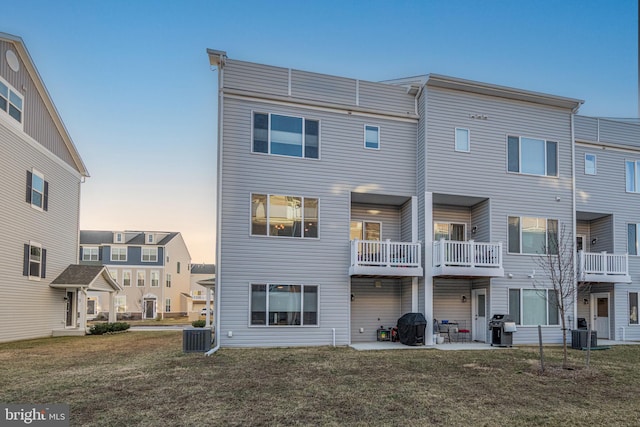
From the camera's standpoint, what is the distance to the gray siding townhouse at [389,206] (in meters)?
13.2

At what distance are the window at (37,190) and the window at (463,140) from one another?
633 inches

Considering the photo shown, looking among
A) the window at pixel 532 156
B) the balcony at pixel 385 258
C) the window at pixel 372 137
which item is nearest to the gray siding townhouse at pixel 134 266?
the window at pixel 372 137

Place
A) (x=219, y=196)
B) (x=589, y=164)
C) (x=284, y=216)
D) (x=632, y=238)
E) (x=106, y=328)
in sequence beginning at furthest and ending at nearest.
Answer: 1. (x=106, y=328)
2. (x=632, y=238)
3. (x=589, y=164)
4. (x=284, y=216)
5. (x=219, y=196)

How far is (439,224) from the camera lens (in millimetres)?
15648

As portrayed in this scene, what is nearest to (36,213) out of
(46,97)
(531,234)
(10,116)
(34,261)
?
(34,261)

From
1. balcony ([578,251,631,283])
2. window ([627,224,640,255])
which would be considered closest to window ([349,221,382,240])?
balcony ([578,251,631,283])

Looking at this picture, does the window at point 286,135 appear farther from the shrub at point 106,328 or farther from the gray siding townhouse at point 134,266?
the gray siding townhouse at point 134,266

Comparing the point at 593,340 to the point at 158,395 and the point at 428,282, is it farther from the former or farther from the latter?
the point at 158,395

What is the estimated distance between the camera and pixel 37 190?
17.5 m

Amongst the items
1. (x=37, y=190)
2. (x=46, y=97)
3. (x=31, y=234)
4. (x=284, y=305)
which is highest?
(x=46, y=97)

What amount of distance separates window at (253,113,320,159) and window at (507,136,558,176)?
22.8ft

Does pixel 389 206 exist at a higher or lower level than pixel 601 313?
higher

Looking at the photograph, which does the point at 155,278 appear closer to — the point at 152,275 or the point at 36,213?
the point at 152,275

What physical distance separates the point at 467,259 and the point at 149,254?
109 feet
